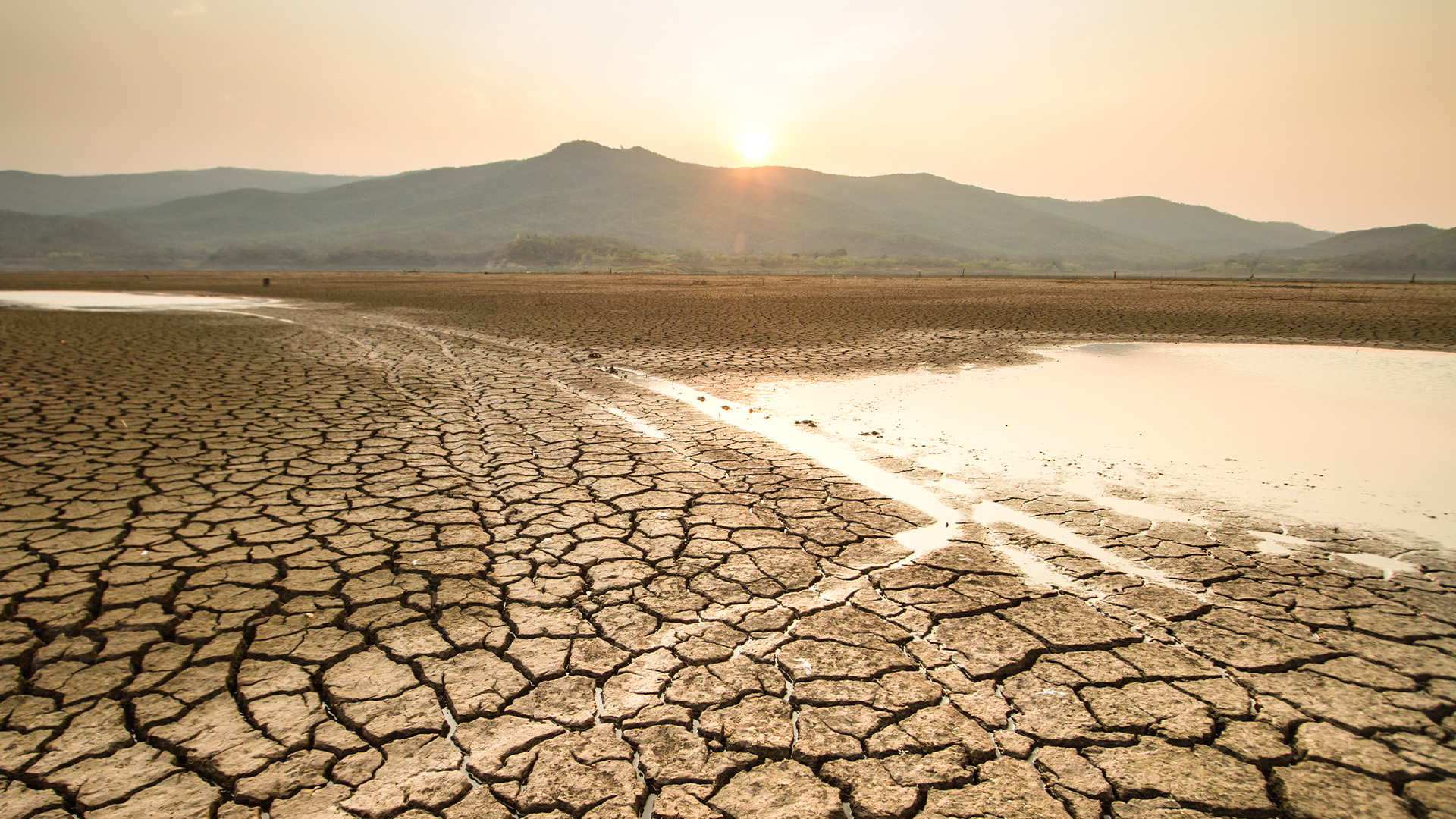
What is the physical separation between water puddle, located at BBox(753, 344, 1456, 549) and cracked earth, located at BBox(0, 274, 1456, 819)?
53 cm

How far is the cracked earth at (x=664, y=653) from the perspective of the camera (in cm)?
183

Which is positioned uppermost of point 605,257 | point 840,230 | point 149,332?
point 840,230

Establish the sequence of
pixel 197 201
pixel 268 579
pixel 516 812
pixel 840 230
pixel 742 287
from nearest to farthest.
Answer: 1. pixel 516 812
2. pixel 268 579
3. pixel 742 287
4. pixel 840 230
5. pixel 197 201

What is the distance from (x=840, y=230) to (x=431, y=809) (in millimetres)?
143179

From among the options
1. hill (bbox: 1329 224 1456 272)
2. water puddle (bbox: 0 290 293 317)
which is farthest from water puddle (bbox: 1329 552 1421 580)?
hill (bbox: 1329 224 1456 272)

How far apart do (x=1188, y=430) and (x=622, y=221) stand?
143396mm

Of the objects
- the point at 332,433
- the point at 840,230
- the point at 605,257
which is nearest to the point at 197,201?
the point at 605,257

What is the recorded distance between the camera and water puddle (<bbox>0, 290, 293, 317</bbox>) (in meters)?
17.2

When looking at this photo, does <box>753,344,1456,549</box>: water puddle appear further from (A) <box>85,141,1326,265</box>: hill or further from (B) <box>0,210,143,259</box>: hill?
(B) <box>0,210,143,259</box>: hill

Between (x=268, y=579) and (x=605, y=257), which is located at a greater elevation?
(x=605, y=257)

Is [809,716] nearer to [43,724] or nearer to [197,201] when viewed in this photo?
[43,724]

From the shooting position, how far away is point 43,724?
2021 millimetres

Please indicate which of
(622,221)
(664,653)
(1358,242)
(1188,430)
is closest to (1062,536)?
(664,653)

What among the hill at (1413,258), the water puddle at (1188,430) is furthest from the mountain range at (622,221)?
the water puddle at (1188,430)
